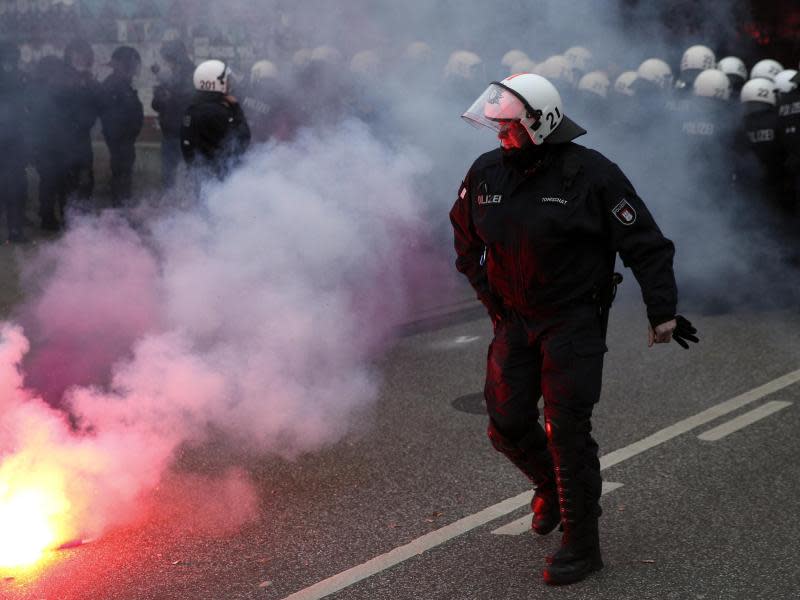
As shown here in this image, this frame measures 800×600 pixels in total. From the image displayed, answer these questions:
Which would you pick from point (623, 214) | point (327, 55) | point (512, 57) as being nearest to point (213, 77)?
point (327, 55)

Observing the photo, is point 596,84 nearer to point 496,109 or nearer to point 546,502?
point 496,109

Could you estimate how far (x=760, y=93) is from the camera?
10.1 m

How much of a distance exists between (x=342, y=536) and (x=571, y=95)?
6222 millimetres

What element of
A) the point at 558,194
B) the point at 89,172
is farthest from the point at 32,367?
the point at 89,172

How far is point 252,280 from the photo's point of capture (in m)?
6.28

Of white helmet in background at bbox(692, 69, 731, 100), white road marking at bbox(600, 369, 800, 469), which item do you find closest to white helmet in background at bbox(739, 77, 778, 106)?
white helmet in background at bbox(692, 69, 731, 100)

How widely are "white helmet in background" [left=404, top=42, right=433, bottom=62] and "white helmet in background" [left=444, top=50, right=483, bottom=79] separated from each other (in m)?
0.19

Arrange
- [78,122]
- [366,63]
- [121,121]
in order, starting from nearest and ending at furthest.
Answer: [366,63]
[78,122]
[121,121]

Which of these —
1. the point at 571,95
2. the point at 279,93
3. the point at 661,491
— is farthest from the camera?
the point at 571,95

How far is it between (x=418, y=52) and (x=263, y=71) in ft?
4.01

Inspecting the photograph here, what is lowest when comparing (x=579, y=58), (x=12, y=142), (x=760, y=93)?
(x=760, y=93)

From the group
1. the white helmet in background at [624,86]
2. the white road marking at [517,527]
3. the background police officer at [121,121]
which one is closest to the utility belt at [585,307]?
the white road marking at [517,527]

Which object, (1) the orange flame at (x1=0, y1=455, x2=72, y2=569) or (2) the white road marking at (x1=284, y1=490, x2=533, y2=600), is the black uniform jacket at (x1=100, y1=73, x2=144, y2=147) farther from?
(2) the white road marking at (x1=284, y1=490, x2=533, y2=600)

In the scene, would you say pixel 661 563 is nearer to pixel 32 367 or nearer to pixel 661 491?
pixel 661 491
